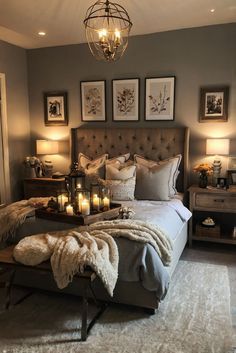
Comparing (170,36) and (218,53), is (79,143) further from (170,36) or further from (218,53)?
(218,53)

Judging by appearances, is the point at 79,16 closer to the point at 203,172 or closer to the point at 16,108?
the point at 16,108

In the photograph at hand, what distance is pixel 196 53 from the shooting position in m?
4.32

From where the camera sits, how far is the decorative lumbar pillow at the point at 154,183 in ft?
13.0

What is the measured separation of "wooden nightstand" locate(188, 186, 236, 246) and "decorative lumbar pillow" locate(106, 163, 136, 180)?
780 mm

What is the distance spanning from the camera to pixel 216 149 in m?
4.13

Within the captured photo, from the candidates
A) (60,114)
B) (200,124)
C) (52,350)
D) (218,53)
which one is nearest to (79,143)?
(60,114)

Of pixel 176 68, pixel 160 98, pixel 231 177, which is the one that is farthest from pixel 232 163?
pixel 176 68

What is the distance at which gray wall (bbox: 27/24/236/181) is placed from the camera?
13.8ft

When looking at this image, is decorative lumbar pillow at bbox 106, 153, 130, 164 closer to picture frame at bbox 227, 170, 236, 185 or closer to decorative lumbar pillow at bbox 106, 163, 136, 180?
decorative lumbar pillow at bbox 106, 163, 136, 180

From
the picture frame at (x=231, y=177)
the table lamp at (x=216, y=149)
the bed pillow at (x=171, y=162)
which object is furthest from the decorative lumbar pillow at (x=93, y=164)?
the picture frame at (x=231, y=177)

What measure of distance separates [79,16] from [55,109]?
1747mm

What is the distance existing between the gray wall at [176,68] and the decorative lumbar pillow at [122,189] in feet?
3.62

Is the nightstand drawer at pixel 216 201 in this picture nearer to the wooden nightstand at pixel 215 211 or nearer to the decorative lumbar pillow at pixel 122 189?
the wooden nightstand at pixel 215 211

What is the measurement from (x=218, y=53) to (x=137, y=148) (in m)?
1.65
